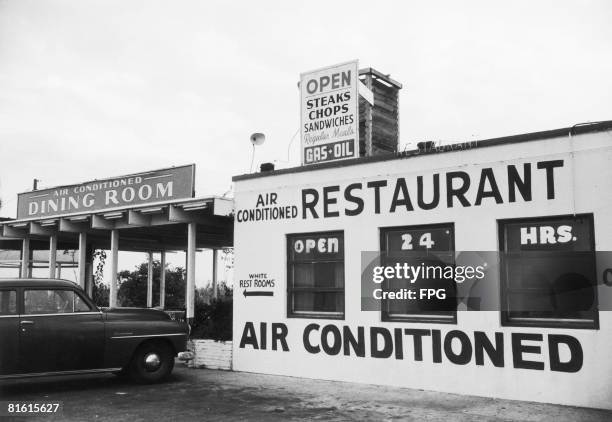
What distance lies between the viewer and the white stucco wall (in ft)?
25.7

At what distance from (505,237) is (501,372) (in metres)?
1.87

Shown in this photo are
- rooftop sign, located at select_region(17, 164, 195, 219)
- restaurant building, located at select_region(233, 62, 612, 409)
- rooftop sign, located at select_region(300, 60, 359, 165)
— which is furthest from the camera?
rooftop sign, located at select_region(17, 164, 195, 219)

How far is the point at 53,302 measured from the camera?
8906mm

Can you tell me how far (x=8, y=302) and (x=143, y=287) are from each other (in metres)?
16.4

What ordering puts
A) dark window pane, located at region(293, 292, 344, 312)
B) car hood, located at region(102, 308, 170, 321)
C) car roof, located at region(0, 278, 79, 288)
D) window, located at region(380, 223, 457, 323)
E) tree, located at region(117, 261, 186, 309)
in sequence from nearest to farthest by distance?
car roof, located at region(0, 278, 79, 288) < window, located at region(380, 223, 457, 323) < car hood, located at region(102, 308, 170, 321) < dark window pane, located at region(293, 292, 344, 312) < tree, located at region(117, 261, 186, 309)

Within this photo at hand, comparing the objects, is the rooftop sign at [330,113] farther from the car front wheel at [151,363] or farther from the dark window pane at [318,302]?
the car front wheel at [151,363]

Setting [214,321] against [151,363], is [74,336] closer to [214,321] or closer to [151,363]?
[151,363]

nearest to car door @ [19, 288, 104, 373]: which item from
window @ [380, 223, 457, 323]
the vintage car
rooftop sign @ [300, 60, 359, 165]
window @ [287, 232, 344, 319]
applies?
the vintage car

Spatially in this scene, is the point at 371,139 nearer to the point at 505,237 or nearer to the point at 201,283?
the point at 505,237

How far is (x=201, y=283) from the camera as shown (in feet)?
109

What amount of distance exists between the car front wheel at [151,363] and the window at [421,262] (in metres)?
3.60

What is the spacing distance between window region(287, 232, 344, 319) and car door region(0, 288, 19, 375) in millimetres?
4327

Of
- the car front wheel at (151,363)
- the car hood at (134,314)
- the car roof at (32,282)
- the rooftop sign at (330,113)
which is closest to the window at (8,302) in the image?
the car roof at (32,282)

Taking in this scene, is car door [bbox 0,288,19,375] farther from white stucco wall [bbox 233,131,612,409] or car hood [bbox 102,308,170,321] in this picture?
white stucco wall [bbox 233,131,612,409]
